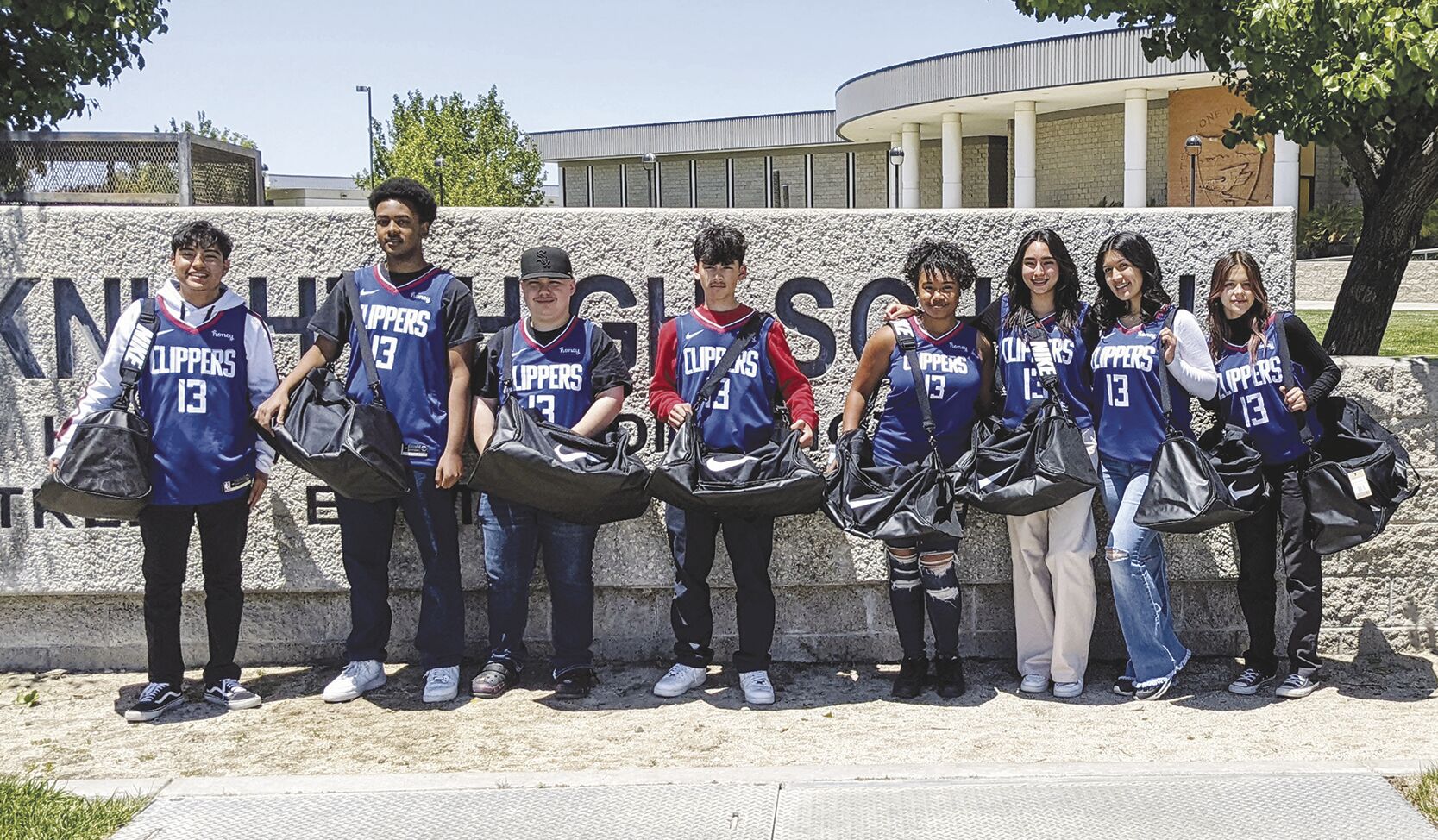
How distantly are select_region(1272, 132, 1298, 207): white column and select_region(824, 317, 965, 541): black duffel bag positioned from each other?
2851cm

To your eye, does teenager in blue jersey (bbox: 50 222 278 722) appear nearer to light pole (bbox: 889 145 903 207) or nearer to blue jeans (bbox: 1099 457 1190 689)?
blue jeans (bbox: 1099 457 1190 689)

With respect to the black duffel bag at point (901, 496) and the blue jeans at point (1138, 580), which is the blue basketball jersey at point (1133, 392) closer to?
the blue jeans at point (1138, 580)

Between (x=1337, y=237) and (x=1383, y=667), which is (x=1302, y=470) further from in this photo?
(x=1337, y=237)

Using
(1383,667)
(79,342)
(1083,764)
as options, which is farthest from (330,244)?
(1383,667)

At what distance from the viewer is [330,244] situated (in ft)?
18.0

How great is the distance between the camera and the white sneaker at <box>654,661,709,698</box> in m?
5.12

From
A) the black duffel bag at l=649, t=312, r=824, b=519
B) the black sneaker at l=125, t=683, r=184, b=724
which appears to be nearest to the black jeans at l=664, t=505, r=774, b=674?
the black duffel bag at l=649, t=312, r=824, b=519

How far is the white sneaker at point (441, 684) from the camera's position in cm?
506

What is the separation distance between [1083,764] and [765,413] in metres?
1.65

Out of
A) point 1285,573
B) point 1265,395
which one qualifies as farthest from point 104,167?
point 1285,573

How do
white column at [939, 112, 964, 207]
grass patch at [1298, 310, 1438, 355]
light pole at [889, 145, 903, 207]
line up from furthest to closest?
light pole at [889, 145, 903, 207] < white column at [939, 112, 964, 207] < grass patch at [1298, 310, 1438, 355]

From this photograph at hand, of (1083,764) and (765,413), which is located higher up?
(765,413)

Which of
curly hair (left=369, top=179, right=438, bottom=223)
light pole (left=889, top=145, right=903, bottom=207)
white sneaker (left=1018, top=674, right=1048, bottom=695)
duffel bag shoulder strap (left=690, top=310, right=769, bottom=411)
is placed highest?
light pole (left=889, top=145, right=903, bottom=207)

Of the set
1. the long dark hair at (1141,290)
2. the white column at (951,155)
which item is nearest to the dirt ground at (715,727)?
the long dark hair at (1141,290)
